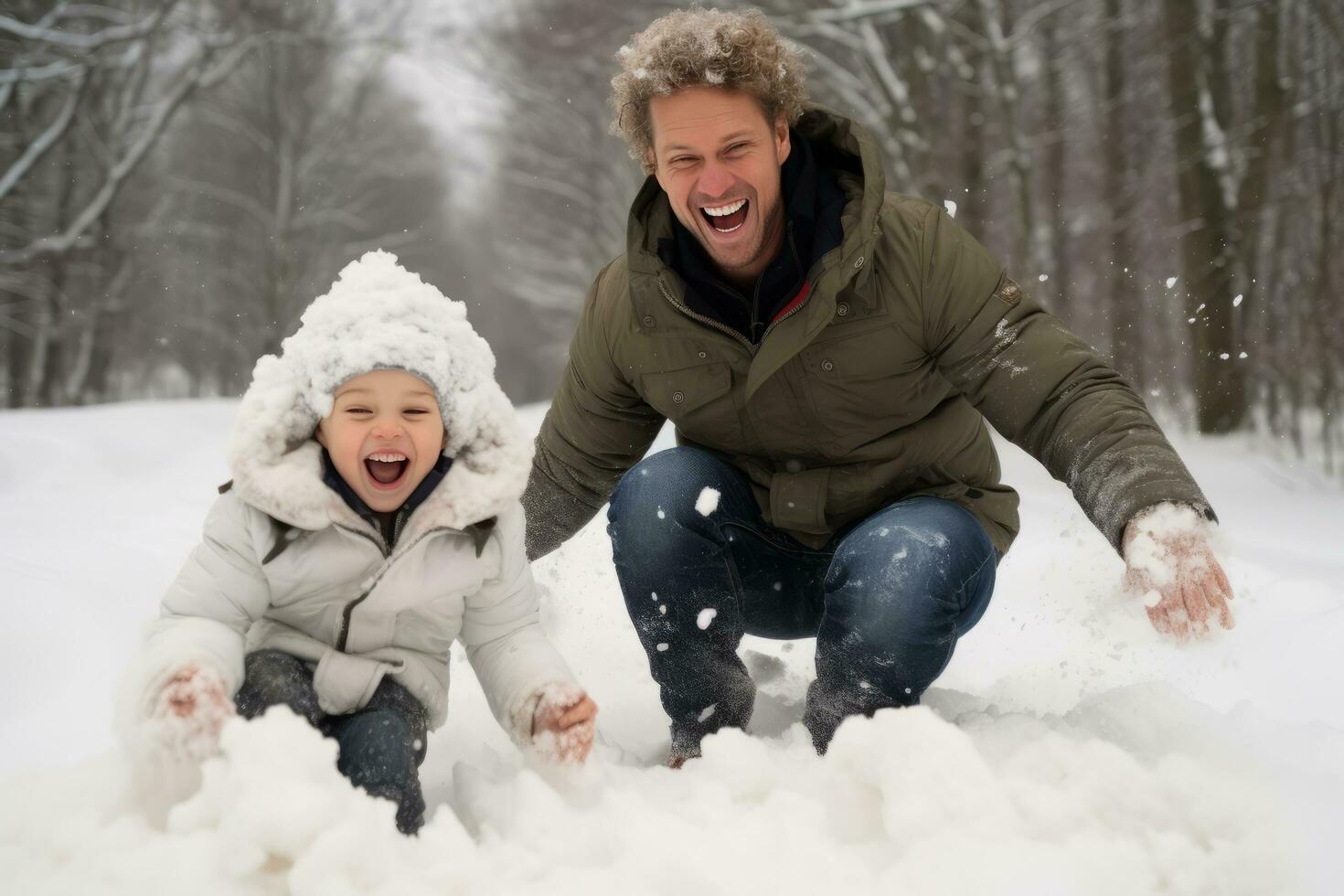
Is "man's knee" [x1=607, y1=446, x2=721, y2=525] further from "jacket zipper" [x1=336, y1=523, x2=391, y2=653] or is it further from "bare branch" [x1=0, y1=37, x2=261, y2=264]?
"bare branch" [x1=0, y1=37, x2=261, y2=264]

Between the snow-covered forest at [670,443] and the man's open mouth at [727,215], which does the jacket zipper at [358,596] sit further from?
the man's open mouth at [727,215]

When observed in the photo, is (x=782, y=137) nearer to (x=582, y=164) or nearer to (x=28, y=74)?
(x=28, y=74)

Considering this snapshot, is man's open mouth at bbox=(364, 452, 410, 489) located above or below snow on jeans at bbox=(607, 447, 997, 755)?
above

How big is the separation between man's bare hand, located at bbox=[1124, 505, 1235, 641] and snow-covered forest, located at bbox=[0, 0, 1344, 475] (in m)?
3.06

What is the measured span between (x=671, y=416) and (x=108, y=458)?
5073mm

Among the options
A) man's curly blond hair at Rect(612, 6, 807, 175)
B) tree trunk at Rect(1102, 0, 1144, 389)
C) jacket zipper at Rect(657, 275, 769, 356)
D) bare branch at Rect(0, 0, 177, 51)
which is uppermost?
bare branch at Rect(0, 0, 177, 51)

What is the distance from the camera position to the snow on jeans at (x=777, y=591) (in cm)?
190

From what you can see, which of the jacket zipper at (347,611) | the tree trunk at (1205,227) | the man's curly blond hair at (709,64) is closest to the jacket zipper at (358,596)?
the jacket zipper at (347,611)

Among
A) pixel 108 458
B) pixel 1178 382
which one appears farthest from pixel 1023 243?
pixel 108 458

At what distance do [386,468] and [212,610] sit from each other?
36 cm

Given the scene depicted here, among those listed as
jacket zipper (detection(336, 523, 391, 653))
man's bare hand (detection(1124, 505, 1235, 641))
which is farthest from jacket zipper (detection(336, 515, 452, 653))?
man's bare hand (detection(1124, 505, 1235, 641))

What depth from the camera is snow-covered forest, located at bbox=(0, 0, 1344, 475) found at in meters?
7.52

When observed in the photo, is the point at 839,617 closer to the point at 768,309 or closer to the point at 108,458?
the point at 768,309

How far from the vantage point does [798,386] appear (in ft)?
6.82
